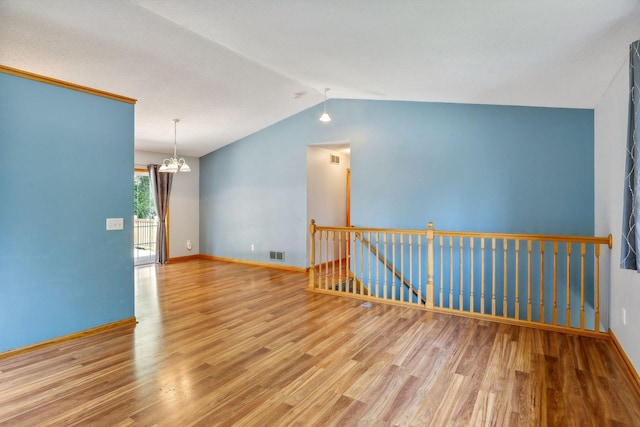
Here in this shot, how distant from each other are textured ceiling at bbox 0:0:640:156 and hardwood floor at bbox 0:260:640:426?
231cm

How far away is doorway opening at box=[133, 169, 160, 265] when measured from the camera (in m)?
7.27

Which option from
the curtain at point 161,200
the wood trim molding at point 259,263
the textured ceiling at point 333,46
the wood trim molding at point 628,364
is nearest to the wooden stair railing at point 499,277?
the wood trim molding at point 628,364

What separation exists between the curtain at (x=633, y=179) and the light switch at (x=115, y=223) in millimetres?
4187

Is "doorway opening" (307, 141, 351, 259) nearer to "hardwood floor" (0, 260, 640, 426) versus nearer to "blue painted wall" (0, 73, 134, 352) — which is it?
"hardwood floor" (0, 260, 640, 426)

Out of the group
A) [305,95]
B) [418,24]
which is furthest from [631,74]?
[305,95]

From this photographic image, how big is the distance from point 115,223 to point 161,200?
12.7 feet

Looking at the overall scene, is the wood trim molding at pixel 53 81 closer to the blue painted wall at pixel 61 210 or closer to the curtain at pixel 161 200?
the blue painted wall at pixel 61 210

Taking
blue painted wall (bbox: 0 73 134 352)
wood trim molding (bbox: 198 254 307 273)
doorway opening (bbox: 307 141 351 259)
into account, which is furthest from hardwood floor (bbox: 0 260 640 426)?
doorway opening (bbox: 307 141 351 259)

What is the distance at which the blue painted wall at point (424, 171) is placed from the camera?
4.27 m

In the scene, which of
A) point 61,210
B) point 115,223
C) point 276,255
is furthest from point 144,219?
point 61,210

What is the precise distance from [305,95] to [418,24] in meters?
3.30

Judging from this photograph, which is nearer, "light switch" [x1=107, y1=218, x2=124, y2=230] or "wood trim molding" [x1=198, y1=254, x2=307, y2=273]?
"light switch" [x1=107, y1=218, x2=124, y2=230]

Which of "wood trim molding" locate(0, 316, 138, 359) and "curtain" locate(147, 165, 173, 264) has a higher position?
"curtain" locate(147, 165, 173, 264)

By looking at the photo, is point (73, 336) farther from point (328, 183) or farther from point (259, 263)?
point (328, 183)
